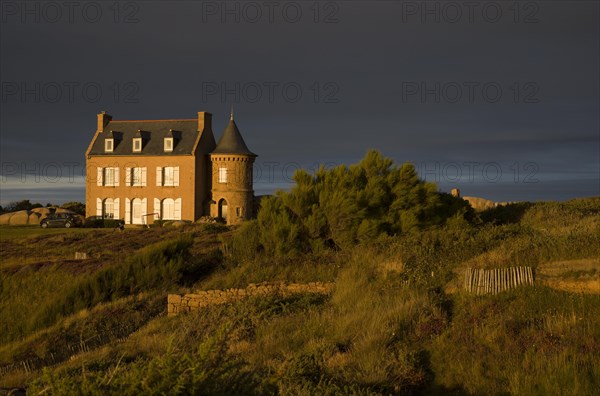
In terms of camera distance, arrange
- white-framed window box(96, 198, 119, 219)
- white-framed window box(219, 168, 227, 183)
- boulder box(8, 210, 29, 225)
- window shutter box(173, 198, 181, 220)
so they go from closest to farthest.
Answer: white-framed window box(219, 168, 227, 183) → window shutter box(173, 198, 181, 220) → white-framed window box(96, 198, 119, 219) → boulder box(8, 210, 29, 225)

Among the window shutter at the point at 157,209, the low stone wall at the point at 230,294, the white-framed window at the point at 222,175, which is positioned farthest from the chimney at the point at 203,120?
the low stone wall at the point at 230,294

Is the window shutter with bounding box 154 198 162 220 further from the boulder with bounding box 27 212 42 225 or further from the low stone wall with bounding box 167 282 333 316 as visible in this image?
the low stone wall with bounding box 167 282 333 316

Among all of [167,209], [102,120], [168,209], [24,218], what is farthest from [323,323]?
[24,218]

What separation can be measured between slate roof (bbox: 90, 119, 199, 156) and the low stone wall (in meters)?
29.5

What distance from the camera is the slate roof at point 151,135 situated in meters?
46.3

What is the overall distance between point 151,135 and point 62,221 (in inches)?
386

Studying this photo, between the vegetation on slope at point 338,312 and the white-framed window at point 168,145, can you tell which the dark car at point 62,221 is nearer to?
the white-framed window at point 168,145

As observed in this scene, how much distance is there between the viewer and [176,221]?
43.9 metres

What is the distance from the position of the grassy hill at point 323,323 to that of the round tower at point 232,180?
68.7ft

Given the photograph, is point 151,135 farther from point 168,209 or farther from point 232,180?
point 232,180

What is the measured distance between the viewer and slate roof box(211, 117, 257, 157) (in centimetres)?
4547

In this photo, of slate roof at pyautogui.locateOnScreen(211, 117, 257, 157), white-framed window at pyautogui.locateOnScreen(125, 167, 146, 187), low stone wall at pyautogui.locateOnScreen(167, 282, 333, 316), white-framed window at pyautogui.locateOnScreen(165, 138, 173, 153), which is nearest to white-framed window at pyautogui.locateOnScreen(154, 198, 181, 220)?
white-framed window at pyautogui.locateOnScreen(125, 167, 146, 187)

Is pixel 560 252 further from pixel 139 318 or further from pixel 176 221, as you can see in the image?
pixel 176 221

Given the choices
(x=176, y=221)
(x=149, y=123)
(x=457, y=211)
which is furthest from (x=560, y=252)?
(x=149, y=123)
